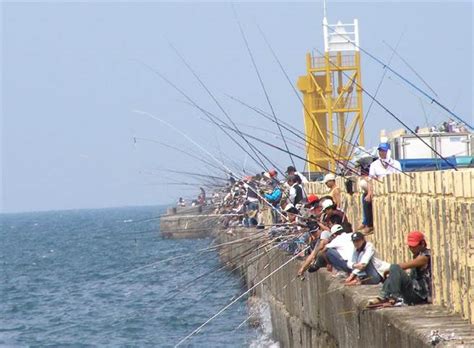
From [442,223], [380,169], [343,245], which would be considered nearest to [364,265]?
[343,245]

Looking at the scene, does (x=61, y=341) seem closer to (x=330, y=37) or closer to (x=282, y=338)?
(x=282, y=338)

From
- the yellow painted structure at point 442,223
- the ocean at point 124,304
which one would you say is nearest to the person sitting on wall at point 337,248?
the yellow painted structure at point 442,223

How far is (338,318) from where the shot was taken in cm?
1313

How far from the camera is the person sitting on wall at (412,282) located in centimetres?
1077

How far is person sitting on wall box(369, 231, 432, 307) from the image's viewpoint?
35.3 feet

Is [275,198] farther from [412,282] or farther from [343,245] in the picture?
[412,282]

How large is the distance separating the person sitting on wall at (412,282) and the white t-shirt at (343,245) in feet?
8.01

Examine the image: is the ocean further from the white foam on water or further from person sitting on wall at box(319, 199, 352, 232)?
person sitting on wall at box(319, 199, 352, 232)

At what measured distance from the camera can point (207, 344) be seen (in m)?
23.5

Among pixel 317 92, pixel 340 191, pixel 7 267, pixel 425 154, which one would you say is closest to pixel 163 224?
pixel 7 267

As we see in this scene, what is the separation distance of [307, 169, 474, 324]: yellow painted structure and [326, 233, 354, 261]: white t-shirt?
51cm

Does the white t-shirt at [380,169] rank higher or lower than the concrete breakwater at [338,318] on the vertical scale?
higher

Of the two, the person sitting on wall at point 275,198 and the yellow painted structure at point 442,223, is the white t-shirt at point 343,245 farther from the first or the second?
the person sitting on wall at point 275,198

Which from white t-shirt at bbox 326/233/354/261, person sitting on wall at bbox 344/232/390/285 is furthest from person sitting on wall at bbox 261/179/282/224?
person sitting on wall at bbox 344/232/390/285
